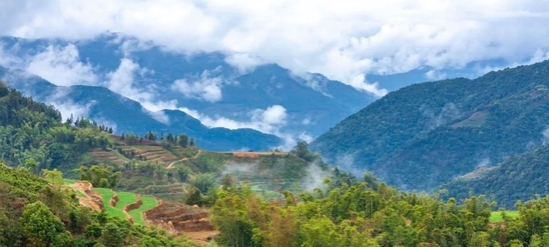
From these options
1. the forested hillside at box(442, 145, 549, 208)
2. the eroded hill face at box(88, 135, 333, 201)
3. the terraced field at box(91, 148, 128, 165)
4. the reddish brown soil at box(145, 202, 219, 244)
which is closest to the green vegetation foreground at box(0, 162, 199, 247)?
the reddish brown soil at box(145, 202, 219, 244)

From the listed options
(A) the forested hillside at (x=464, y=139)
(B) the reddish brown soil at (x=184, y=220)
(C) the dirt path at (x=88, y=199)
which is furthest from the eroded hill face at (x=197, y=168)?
(A) the forested hillside at (x=464, y=139)

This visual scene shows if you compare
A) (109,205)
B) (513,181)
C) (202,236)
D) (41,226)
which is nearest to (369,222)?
(202,236)

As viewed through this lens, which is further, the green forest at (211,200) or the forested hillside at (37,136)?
the forested hillside at (37,136)

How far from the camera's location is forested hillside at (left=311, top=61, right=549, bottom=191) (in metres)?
172

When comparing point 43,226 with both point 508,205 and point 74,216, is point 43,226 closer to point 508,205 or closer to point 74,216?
point 74,216

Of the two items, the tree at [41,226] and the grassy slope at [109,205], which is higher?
the grassy slope at [109,205]

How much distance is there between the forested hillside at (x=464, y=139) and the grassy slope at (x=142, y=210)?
12132 cm

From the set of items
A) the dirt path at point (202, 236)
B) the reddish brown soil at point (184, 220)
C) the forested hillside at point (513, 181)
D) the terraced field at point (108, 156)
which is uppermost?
the forested hillside at point (513, 181)

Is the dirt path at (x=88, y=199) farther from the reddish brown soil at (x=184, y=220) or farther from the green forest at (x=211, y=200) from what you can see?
the reddish brown soil at (x=184, y=220)

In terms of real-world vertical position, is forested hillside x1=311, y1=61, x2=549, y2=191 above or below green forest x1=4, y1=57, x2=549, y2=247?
above

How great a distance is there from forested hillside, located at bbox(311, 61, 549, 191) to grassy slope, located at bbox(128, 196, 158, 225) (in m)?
121

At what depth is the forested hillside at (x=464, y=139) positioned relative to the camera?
17162cm

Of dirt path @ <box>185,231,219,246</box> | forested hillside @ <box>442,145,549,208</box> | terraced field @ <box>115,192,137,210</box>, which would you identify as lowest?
dirt path @ <box>185,231,219,246</box>

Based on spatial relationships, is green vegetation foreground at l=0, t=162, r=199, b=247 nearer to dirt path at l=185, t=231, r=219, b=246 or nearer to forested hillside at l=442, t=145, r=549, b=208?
dirt path at l=185, t=231, r=219, b=246
